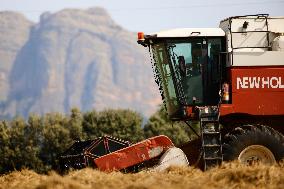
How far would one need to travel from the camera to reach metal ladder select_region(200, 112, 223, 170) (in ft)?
43.9

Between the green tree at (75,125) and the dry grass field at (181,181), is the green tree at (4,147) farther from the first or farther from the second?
the dry grass field at (181,181)

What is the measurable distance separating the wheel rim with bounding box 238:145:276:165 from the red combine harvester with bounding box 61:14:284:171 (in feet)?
0.32

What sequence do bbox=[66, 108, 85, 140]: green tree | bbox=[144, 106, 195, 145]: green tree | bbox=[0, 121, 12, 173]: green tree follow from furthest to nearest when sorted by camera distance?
bbox=[144, 106, 195, 145]: green tree < bbox=[66, 108, 85, 140]: green tree < bbox=[0, 121, 12, 173]: green tree

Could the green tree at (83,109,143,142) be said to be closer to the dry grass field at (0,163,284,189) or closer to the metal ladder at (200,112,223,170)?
the metal ladder at (200,112,223,170)

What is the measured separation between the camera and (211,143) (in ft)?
44.6

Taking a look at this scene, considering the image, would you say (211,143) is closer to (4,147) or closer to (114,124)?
(114,124)

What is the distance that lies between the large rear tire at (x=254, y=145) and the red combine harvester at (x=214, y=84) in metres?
0.17

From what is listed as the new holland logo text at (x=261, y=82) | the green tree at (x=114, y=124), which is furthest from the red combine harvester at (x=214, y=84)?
the green tree at (x=114, y=124)

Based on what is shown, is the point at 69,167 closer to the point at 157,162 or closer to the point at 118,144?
the point at 118,144

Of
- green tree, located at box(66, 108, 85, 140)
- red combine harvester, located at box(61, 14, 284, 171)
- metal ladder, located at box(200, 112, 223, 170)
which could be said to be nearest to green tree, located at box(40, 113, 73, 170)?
green tree, located at box(66, 108, 85, 140)

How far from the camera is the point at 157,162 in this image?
14.3 metres

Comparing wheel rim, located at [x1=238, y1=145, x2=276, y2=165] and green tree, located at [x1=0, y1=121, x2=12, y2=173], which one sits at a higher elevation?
wheel rim, located at [x1=238, y1=145, x2=276, y2=165]

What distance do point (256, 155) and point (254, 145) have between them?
0.27 m

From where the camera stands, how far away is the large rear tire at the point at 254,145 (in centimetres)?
1331
